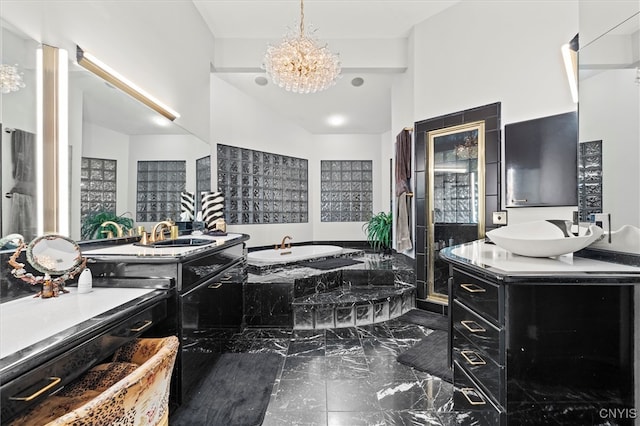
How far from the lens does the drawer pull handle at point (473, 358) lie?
132 centimetres

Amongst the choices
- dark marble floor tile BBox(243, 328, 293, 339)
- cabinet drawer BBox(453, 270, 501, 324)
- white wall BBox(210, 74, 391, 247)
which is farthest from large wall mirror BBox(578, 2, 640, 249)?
white wall BBox(210, 74, 391, 247)

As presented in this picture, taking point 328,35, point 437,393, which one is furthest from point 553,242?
point 328,35

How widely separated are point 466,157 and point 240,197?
3.28m

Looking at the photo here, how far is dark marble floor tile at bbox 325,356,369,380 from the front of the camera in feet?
6.57

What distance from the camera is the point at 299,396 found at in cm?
180

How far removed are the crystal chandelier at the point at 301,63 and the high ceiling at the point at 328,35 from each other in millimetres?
706

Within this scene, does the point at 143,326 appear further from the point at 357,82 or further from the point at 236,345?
the point at 357,82

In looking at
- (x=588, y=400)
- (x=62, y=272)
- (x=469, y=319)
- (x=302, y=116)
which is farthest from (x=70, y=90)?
(x=302, y=116)

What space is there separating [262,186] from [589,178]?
4.35 metres

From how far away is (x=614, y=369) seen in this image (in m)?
1.23

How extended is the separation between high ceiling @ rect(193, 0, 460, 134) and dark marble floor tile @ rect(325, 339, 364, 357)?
10.2 ft

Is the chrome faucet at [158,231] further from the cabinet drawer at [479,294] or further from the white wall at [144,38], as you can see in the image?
the cabinet drawer at [479,294]

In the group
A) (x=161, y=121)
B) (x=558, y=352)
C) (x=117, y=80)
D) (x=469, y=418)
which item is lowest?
(x=469, y=418)

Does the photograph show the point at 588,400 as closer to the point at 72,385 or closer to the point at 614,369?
the point at 614,369
